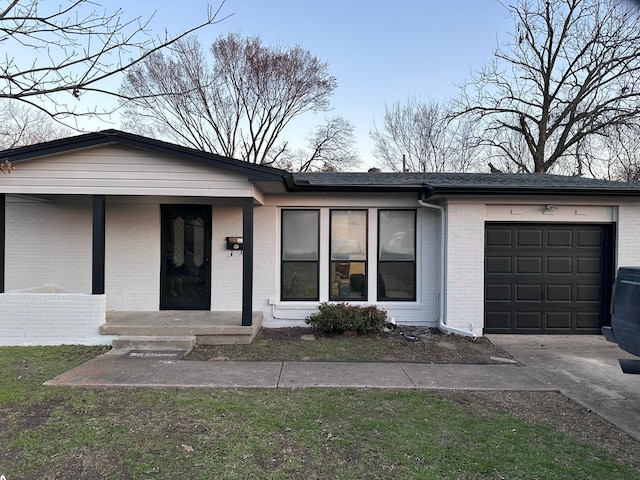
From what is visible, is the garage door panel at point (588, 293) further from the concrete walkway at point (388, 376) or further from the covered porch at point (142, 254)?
the covered porch at point (142, 254)

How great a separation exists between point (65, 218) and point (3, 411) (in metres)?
5.44

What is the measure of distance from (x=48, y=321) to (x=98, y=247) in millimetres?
1571

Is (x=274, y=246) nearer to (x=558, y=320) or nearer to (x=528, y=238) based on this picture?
(x=528, y=238)

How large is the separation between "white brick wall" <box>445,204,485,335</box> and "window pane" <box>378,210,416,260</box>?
0.92 m

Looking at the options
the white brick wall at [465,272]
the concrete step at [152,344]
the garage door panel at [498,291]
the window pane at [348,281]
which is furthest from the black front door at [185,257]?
the garage door panel at [498,291]

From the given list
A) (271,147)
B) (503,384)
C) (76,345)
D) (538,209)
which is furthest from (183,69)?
(503,384)

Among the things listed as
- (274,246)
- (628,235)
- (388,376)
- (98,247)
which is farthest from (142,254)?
(628,235)

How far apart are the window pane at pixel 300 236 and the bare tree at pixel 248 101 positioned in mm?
15016

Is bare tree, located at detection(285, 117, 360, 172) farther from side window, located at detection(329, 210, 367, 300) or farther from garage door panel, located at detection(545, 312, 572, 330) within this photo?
garage door panel, located at detection(545, 312, 572, 330)

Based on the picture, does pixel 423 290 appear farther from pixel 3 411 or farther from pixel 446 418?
pixel 3 411

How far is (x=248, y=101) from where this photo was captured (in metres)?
22.6

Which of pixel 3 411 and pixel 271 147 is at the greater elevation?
pixel 271 147

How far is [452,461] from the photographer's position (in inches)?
125

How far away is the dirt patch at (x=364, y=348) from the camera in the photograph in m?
6.25
